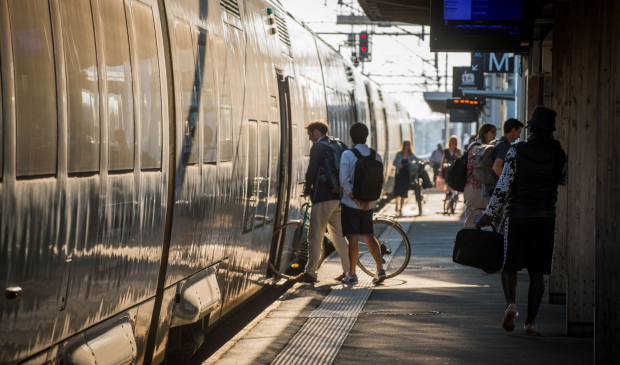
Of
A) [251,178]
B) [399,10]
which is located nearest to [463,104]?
[399,10]

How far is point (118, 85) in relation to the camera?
460cm

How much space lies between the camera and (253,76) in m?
8.30

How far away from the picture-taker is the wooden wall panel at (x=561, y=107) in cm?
841

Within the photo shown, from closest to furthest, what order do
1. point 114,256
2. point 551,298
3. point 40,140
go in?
point 40,140
point 114,256
point 551,298

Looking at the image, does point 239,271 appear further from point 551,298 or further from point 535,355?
point 551,298

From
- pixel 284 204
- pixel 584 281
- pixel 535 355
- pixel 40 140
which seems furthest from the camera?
pixel 284 204

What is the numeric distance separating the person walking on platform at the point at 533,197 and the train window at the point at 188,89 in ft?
8.70

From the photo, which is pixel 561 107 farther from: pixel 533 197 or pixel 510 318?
pixel 510 318

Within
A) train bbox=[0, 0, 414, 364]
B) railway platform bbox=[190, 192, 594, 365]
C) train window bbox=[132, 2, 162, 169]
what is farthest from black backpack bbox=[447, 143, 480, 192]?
train window bbox=[132, 2, 162, 169]

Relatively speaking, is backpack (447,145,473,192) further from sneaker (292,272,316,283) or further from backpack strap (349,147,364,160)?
sneaker (292,272,316,283)

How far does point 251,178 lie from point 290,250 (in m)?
2.94

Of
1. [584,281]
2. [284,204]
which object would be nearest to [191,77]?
[584,281]

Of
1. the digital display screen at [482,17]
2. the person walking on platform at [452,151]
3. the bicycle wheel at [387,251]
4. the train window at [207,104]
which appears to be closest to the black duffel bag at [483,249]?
the train window at [207,104]

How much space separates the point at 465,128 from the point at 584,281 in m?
78.6
